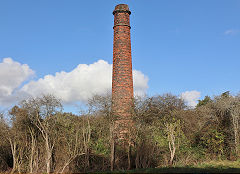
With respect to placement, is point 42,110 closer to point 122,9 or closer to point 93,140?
point 93,140

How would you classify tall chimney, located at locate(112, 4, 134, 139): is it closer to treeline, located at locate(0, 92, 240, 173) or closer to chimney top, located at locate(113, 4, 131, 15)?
chimney top, located at locate(113, 4, 131, 15)

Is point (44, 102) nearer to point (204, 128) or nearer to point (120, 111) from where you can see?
point (120, 111)

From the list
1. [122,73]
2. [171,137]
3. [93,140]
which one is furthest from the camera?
[122,73]

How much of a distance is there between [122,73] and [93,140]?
17.4ft

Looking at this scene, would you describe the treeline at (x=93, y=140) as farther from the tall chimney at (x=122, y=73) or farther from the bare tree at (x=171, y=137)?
the tall chimney at (x=122, y=73)

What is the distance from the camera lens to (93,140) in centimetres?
1722

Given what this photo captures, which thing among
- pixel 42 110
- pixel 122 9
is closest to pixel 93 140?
pixel 42 110

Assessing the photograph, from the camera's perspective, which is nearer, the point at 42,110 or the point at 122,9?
the point at 42,110

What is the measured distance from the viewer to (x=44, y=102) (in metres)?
15.0

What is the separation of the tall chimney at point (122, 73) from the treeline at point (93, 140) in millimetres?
867

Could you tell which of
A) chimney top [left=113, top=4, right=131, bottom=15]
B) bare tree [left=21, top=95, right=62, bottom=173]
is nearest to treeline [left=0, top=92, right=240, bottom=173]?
bare tree [left=21, top=95, right=62, bottom=173]

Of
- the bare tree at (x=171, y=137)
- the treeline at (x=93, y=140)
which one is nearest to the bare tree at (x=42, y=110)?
the treeline at (x=93, y=140)

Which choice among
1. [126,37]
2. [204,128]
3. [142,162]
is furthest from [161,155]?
[126,37]

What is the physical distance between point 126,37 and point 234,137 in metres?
11.2
